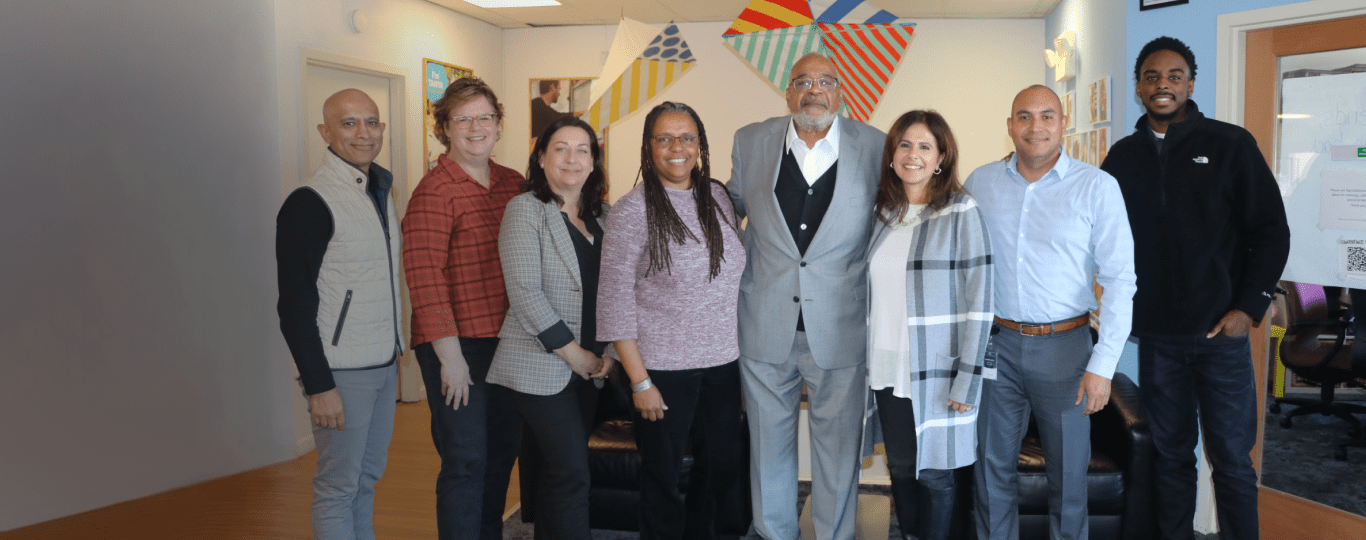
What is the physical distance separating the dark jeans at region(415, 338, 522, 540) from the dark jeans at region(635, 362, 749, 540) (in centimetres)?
40

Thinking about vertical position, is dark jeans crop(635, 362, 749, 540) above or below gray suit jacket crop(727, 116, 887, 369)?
below

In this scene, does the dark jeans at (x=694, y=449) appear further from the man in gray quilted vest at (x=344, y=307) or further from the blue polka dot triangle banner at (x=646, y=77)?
the blue polka dot triangle banner at (x=646, y=77)

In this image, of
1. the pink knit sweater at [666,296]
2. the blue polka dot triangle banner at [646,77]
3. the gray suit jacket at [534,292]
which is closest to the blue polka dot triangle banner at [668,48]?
the blue polka dot triangle banner at [646,77]

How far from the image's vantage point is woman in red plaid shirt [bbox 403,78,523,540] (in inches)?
83.3

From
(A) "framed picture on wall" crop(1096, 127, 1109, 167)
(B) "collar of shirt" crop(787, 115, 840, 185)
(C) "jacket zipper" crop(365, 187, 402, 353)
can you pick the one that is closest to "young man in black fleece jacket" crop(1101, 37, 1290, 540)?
(B) "collar of shirt" crop(787, 115, 840, 185)

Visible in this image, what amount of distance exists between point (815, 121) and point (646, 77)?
1591 mm

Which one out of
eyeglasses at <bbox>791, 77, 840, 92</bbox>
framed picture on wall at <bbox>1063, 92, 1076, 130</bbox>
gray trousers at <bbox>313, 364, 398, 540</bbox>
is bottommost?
gray trousers at <bbox>313, 364, 398, 540</bbox>

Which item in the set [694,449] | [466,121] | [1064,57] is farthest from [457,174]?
[1064,57]

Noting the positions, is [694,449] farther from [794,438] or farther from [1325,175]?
[1325,175]

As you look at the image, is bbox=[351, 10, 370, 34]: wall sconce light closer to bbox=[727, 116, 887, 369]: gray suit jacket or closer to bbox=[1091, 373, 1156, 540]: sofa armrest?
bbox=[727, 116, 887, 369]: gray suit jacket

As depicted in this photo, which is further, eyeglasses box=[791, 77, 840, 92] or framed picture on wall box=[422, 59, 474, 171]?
framed picture on wall box=[422, 59, 474, 171]

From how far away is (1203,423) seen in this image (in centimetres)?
242

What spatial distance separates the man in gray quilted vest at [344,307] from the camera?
80.7 inches

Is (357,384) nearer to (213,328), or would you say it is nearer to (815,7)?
(213,328)
